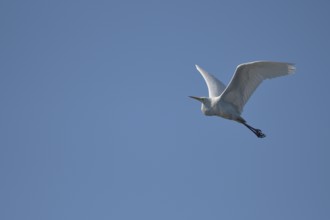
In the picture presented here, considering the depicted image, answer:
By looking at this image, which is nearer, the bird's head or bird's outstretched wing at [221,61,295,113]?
bird's outstretched wing at [221,61,295,113]

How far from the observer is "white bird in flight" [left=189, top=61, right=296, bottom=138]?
20609mm

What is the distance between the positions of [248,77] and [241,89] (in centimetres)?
76

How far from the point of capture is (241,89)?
2208cm

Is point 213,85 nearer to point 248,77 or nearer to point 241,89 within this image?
point 241,89

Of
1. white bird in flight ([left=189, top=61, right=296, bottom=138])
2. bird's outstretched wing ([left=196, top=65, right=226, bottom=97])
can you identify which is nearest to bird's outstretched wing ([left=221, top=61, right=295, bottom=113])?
white bird in flight ([left=189, top=61, right=296, bottom=138])

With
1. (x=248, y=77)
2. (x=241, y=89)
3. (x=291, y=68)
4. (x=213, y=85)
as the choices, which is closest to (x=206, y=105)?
(x=241, y=89)

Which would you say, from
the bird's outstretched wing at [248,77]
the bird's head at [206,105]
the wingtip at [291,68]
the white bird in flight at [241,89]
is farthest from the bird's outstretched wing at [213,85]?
the wingtip at [291,68]

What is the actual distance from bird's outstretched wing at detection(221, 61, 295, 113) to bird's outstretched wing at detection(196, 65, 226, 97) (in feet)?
8.73

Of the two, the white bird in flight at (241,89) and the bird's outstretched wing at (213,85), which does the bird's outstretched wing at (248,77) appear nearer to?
the white bird in flight at (241,89)

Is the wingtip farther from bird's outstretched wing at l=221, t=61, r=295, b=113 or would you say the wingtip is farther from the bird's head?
the bird's head

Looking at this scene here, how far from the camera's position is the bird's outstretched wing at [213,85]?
25.5 m

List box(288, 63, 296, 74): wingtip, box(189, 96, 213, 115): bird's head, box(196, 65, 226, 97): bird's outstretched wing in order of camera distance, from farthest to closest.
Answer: box(196, 65, 226, 97): bird's outstretched wing → box(189, 96, 213, 115): bird's head → box(288, 63, 296, 74): wingtip

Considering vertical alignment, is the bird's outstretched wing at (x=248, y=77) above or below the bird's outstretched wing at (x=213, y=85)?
below

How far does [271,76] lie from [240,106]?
2.29 metres
